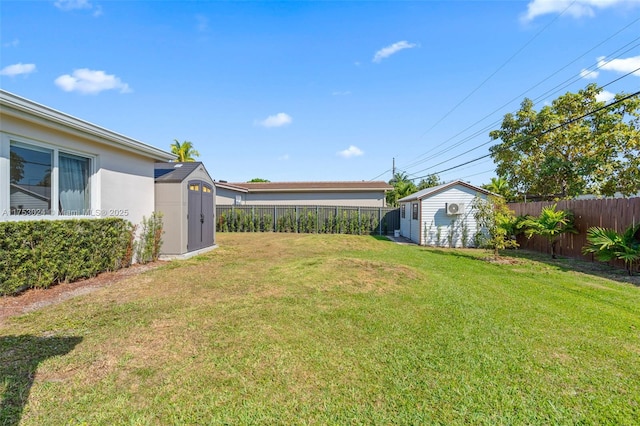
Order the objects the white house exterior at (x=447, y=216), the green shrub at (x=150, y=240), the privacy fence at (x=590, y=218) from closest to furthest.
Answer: the green shrub at (x=150, y=240), the privacy fence at (x=590, y=218), the white house exterior at (x=447, y=216)

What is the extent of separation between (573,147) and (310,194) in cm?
1613

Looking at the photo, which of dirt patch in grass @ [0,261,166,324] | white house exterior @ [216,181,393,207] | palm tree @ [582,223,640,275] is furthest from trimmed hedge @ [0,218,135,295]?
white house exterior @ [216,181,393,207]

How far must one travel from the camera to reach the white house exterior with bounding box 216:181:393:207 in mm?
21156

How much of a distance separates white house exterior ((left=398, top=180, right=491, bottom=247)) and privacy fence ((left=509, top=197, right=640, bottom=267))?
8.05 ft

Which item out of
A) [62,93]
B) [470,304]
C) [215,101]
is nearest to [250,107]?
[215,101]

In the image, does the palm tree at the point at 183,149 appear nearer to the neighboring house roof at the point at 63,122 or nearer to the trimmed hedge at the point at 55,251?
the neighboring house roof at the point at 63,122

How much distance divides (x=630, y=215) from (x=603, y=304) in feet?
16.5

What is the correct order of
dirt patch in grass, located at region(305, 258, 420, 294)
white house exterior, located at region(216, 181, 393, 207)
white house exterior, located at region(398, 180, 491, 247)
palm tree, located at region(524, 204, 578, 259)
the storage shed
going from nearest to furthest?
dirt patch in grass, located at region(305, 258, 420, 294) → the storage shed → palm tree, located at region(524, 204, 578, 259) → white house exterior, located at region(398, 180, 491, 247) → white house exterior, located at region(216, 181, 393, 207)

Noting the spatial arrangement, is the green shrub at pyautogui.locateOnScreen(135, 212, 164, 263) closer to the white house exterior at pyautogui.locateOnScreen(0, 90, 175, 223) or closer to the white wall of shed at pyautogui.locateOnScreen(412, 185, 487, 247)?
the white house exterior at pyautogui.locateOnScreen(0, 90, 175, 223)

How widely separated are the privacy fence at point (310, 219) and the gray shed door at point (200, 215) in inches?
304

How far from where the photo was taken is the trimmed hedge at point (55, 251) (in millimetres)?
4398

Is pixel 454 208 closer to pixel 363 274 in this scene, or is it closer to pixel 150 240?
pixel 363 274

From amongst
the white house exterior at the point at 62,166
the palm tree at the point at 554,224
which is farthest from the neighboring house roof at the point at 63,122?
the palm tree at the point at 554,224

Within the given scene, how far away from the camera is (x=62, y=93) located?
10.1m
